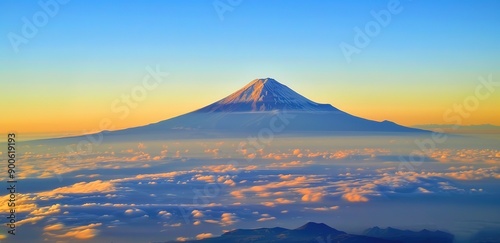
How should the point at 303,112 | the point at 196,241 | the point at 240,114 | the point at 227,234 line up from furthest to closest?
1. the point at 303,112
2. the point at 240,114
3. the point at 227,234
4. the point at 196,241

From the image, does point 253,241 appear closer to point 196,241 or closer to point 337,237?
point 196,241

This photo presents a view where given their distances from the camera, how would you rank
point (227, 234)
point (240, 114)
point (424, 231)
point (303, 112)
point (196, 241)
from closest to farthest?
point (196, 241) < point (227, 234) < point (424, 231) < point (240, 114) < point (303, 112)

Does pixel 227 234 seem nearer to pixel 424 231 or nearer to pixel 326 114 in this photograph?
pixel 424 231

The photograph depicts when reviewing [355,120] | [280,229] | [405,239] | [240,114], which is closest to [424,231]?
[405,239]

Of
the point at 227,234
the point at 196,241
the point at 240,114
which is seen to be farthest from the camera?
the point at 240,114

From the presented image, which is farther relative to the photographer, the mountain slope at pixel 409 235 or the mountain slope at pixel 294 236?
the mountain slope at pixel 409 235

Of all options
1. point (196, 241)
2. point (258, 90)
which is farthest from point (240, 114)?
point (196, 241)

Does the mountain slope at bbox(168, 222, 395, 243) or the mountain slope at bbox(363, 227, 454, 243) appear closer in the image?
the mountain slope at bbox(168, 222, 395, 243)

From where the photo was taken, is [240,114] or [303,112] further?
[303,112]

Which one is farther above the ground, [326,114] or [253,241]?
[326,114]
